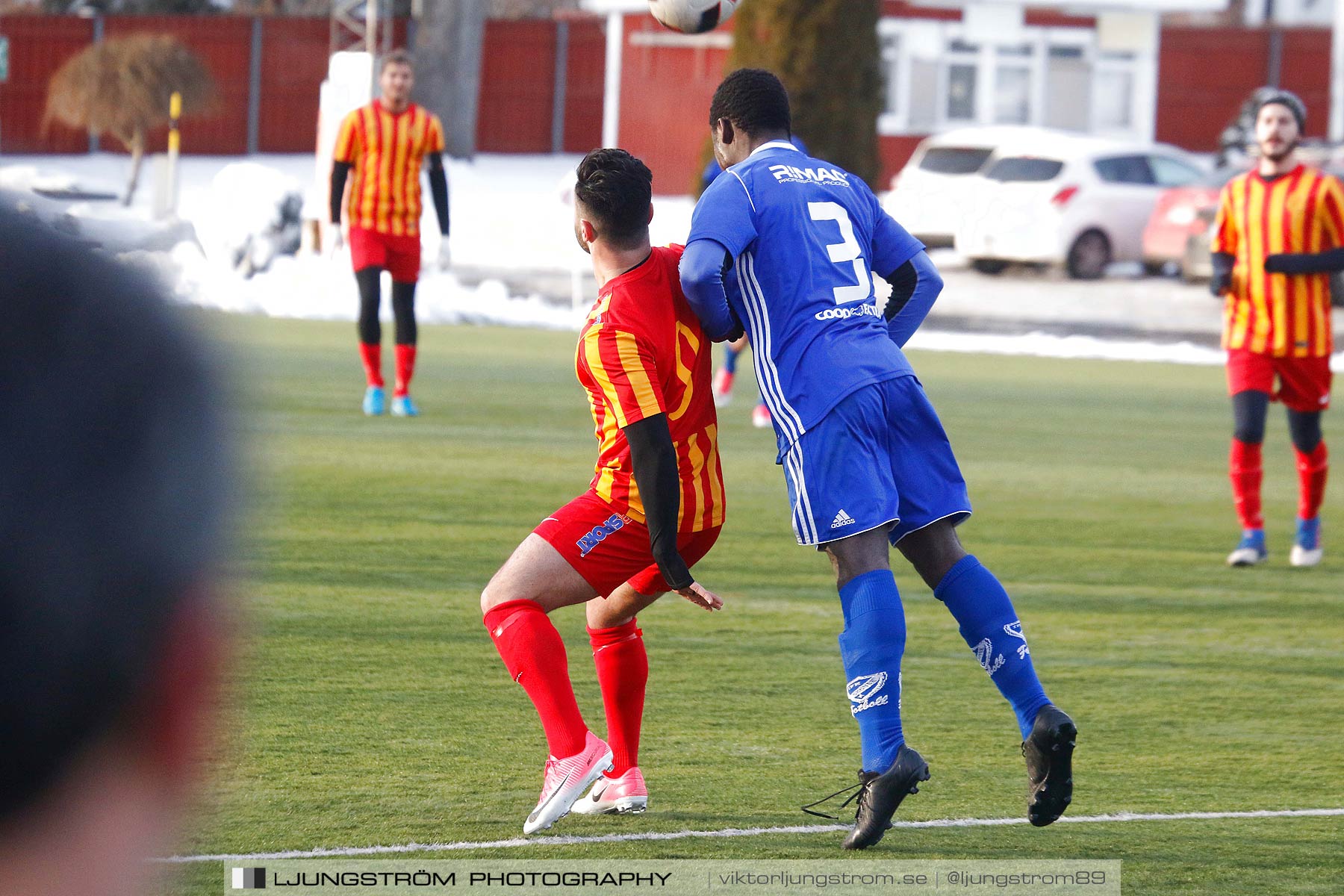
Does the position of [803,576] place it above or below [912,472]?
below

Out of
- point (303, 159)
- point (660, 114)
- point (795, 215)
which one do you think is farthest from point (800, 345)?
point (303, 159)

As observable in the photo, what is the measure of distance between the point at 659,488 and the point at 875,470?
22.8 inches

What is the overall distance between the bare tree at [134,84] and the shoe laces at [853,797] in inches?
1291

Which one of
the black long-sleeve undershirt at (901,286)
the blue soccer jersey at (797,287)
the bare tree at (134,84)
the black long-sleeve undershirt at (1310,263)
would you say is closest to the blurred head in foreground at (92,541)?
the blue soccer jersey at (797,287)

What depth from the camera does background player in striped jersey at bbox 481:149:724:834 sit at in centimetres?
443

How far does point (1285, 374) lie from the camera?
8.61 m

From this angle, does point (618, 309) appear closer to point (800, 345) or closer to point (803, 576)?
point (800, 345)

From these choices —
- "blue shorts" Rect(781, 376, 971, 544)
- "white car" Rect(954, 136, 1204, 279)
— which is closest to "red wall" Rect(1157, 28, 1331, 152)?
"white car" Rect(954, 136, 1204, 279)

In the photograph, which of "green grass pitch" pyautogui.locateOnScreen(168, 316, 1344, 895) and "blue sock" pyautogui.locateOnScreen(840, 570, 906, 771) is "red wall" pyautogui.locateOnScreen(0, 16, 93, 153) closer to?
"green grass pitch" pyautogui.locateOnScreen(168, 316, 1344, 895)

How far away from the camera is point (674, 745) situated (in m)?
5.37

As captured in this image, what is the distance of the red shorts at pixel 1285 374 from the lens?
28.0ft

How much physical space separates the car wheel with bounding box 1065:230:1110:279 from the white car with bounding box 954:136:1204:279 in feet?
0.04

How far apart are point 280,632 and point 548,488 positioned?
3726 mm

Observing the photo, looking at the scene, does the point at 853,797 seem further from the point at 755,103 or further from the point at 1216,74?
the point at 1216,74
